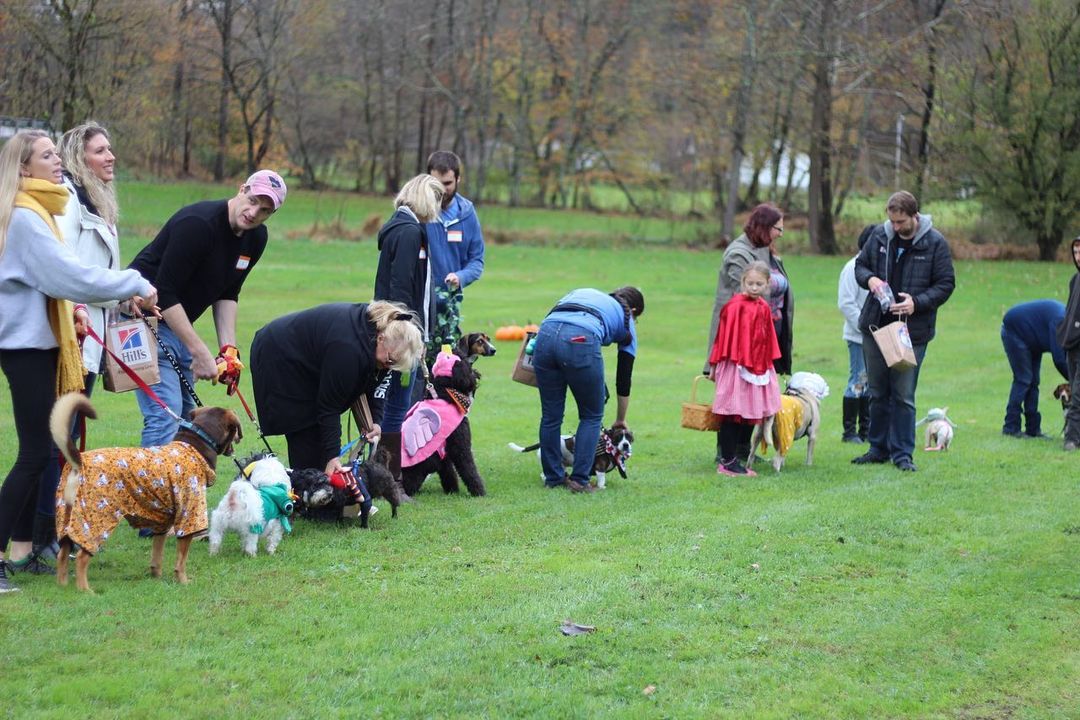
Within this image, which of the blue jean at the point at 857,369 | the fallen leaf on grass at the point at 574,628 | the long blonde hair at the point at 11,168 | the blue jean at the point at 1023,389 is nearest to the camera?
the fallen leaf on grass at the point at 574,628

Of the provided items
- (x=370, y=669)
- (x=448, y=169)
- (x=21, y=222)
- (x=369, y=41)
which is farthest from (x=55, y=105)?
(x=369, y=41)

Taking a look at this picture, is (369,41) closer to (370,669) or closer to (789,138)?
(789,138)

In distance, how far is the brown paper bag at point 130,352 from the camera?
6.00m

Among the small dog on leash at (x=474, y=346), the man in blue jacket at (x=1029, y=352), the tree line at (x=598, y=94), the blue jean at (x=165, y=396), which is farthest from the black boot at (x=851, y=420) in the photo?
the tree line at (x=598, y=94)

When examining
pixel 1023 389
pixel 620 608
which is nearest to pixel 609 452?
pixel 620 608

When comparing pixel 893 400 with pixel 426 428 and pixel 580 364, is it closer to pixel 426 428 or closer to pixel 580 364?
pixel 580 364

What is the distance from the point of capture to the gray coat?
8.66m

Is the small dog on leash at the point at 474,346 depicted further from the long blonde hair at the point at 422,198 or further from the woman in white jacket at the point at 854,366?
the woman in white jacket at the point at 854,366

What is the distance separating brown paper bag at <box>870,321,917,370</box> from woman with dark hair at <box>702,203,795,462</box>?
73 centimetres

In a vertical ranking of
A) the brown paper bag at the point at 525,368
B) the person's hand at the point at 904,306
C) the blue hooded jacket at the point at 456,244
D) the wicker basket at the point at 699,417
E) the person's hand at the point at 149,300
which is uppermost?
the blue hooded jacket at the point at 456,244

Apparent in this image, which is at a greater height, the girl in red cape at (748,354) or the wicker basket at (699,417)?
the girl in red cape at (748,354)

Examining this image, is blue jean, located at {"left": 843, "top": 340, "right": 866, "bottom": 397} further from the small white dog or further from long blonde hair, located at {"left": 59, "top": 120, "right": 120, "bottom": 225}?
long blonde hair, located at {"left": 59, "top": 120, "right": 120, "bottom": 225}

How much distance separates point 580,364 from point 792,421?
2.12 metres

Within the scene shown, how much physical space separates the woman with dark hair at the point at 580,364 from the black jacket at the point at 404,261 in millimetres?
861
